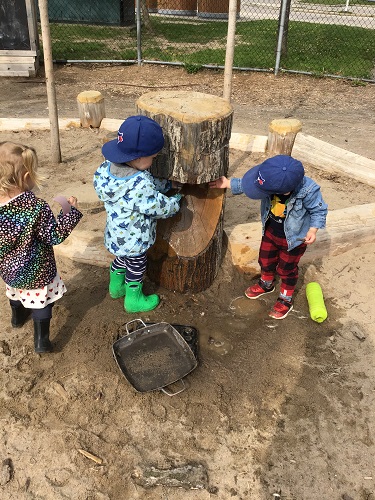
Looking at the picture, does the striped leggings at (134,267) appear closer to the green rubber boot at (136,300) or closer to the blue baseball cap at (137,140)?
the green rubber boot at (136,300)

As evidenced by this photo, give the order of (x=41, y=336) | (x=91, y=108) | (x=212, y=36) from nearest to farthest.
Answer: (x=41, y=336), (x=91, y=108), (x=212, y=36)

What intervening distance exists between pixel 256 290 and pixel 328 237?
77cm

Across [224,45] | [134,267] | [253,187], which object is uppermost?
[253,187]

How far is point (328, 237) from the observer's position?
3.68 m

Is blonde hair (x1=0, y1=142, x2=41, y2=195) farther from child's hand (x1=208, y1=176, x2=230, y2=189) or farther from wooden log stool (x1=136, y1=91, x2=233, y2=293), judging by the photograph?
child's hand (x1=208, y1=176, x2=230, y2=189)

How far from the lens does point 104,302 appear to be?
10.6ft

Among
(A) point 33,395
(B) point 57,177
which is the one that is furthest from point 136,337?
(B) point 57,177

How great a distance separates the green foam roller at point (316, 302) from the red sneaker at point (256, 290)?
0.27m

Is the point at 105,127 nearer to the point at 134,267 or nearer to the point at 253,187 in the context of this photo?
the point at 134,267

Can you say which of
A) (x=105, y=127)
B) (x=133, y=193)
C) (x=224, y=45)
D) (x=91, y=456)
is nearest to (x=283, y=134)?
(x=105, y=127)

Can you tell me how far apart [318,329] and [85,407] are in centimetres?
154

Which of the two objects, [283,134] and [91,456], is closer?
[91,456]

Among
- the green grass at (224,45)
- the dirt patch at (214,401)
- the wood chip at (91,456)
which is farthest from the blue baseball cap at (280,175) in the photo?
the green grass at (224,45)

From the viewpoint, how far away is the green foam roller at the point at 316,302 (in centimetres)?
312
